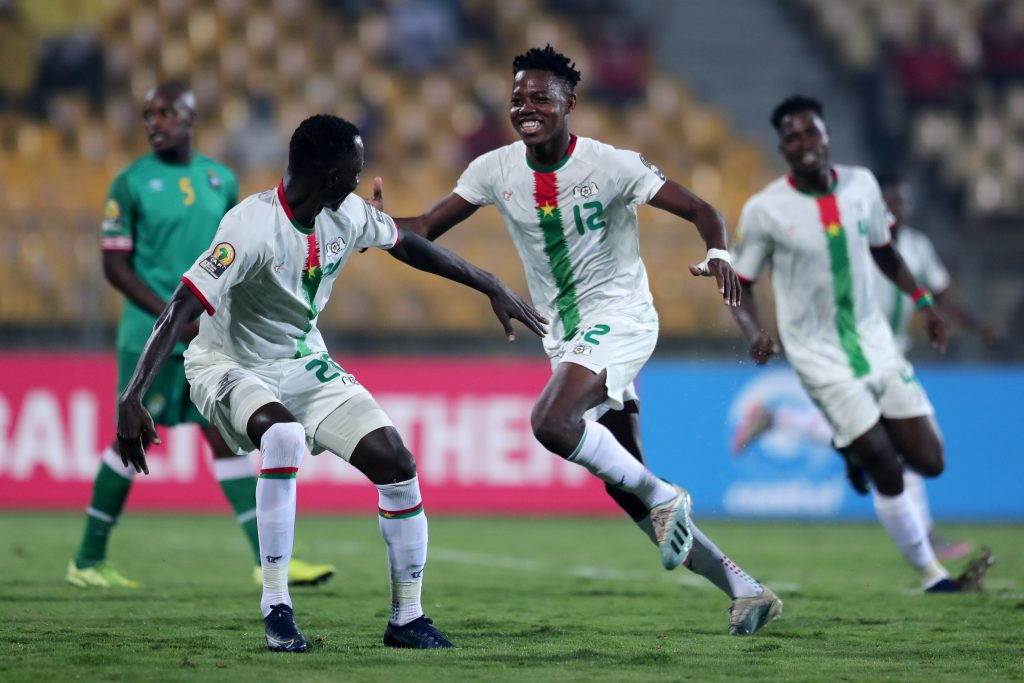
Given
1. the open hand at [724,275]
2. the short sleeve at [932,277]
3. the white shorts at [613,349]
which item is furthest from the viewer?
the short sleeve at [932,277]

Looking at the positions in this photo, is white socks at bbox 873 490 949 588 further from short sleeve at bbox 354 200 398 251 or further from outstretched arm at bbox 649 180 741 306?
short sleeve at bbox 354 200 398 251

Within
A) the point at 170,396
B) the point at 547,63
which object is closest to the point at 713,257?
the point at 547,63

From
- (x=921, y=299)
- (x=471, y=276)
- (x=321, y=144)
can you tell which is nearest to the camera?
(x=321, y=144)

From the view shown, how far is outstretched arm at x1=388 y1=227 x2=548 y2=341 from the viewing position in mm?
5867

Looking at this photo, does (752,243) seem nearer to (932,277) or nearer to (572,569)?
(572,569)

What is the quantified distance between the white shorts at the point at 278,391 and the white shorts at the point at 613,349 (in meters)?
0.96

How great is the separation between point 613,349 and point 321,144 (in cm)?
158

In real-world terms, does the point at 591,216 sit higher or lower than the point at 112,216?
lower

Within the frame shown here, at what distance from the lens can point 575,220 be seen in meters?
6.49

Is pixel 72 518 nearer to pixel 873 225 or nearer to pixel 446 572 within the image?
pixel 446 572

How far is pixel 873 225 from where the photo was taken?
8258 mm

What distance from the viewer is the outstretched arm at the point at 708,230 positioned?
5845 millimetres

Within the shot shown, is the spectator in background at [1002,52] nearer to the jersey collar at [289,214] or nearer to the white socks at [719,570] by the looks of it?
the white socks at [719,570]

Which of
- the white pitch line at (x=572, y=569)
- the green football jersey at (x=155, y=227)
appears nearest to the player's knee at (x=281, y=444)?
the green football jersey at (x=155, y=227)
